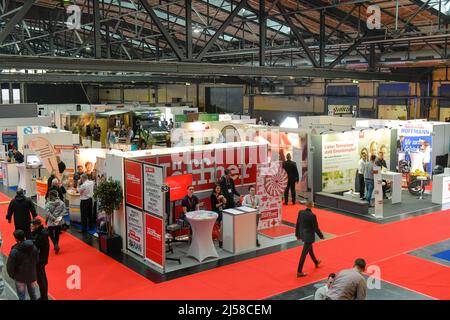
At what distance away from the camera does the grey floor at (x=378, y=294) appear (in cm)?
654

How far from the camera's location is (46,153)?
12.0 m

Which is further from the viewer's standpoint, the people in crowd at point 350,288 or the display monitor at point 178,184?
the display monitor at point 178,184

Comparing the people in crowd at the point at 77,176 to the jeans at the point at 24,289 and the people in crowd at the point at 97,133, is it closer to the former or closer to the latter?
the jeans at the point at 24,289

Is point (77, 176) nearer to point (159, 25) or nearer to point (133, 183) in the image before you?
point (133, 183)

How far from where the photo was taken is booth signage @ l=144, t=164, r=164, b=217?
7477 millimetres

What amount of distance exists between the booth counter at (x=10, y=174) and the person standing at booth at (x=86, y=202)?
5.85 meters

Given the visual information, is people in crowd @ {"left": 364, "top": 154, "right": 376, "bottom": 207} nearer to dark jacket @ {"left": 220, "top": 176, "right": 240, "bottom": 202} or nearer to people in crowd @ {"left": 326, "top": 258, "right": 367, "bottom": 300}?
dark jacket @ {"left": 220, "top": 176, "right": 240, "bottom": 202}

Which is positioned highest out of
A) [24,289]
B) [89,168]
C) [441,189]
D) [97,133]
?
[97,133]

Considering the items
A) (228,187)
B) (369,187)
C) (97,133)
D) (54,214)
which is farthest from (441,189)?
(97,133)

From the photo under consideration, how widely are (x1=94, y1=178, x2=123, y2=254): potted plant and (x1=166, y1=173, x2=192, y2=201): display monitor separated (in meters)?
0.90

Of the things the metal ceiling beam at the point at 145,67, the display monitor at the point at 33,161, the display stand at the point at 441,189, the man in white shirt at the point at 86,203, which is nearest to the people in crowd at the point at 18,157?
the display monitor at the point at 33,161

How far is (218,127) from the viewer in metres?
17.7

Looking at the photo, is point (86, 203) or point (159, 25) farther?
point (86, 203)

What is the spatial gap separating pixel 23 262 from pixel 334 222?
6.78 meters
